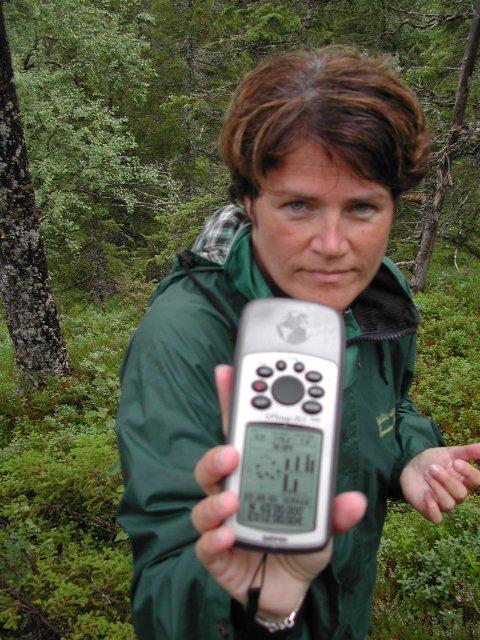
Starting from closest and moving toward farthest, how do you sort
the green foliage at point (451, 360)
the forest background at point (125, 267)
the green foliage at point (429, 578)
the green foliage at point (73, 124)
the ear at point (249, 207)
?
the ear at point (249, 207) < the green foliage at point (429, 578) < the forest background at point (125, 267) < the green foliage at point (451, 360) < the green foliage at point (73, 124)

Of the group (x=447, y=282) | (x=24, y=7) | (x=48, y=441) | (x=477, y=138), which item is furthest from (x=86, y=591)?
(x=24, y=7)

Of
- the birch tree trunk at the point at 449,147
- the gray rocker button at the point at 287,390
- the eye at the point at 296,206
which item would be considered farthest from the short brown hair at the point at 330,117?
the birch tree trunk at the point at 449,147

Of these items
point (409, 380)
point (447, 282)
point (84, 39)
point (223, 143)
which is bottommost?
point (447, 282)

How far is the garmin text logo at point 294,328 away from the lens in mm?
1285

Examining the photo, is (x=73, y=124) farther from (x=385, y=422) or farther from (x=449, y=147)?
(x=385, y=422)

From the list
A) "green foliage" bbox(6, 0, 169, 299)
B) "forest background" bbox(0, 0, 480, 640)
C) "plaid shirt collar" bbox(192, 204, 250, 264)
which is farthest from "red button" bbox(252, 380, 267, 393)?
"green foliage" bbox(6, 0, 169, 299)

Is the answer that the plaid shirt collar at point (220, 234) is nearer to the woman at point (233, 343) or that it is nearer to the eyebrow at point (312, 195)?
the woman at point (233, 343)

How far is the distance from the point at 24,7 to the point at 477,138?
10018mm

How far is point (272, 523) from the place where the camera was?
1092 mm

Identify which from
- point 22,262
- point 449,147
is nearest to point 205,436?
point 22,262

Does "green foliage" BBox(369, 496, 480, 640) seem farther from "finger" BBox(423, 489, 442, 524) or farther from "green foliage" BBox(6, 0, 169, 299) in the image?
"green foliage" BBox(6, 0, 169, 299)

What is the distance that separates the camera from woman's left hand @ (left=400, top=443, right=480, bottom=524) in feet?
5.07

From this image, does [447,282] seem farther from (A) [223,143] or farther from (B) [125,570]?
(A) [223,143]

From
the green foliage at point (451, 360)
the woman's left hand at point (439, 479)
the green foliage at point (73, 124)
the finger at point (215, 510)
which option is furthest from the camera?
the green foliage at point (73, 124)
